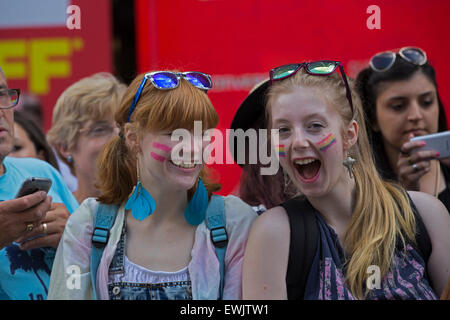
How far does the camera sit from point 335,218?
7.67 feet

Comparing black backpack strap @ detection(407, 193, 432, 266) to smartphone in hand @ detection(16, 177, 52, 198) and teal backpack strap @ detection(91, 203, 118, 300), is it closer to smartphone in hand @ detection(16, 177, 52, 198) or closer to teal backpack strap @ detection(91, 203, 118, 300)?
teal backpack strap @ detection(91, 203, 118, 300)

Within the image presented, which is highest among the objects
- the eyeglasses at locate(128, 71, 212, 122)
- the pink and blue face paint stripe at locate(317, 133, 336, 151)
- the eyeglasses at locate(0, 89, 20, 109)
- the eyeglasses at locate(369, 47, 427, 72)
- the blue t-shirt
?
the eyeglasses at locate(369, 47, 427, 72)

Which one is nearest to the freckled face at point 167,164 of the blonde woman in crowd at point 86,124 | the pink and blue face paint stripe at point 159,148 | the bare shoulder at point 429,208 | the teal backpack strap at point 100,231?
the pink and blue face paint stripe at point 159,148

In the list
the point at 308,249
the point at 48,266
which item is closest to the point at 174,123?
the point at 308,249

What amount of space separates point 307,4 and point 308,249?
246cm

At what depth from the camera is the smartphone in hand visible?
7.83 ft

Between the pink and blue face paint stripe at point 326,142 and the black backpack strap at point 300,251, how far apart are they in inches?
11.2

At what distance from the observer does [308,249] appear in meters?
2.20

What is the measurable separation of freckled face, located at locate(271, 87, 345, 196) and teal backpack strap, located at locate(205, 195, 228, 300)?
0.33 metres

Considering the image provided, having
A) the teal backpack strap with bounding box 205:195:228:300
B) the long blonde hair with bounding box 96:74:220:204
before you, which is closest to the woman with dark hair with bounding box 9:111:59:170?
the long blonde hair with bounding box 96:74:220:204

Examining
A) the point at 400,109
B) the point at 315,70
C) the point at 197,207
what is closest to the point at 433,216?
the point at 315,70

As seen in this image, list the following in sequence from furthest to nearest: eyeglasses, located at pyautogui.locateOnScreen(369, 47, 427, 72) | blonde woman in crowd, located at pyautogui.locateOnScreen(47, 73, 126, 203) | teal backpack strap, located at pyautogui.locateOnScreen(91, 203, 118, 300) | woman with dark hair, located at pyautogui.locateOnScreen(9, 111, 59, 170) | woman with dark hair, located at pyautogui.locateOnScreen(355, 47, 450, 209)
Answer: woman with dark hair, located at pyautogui.locateOnScreen(9, 111, 59, 170), blonde woman in crowd, located at pyautogui.locateOnScreen(47, 73, 126, 203), eyeglasses, located at pyautogui.locateOnScreen(369, 47, 427, 72), woman with dark hair, located at pyautogui.locateOnScreen(355, 47, 450, 209), teal backpack strap, located at pyautogui.locateOnScreen(91, 203, 118, 300)

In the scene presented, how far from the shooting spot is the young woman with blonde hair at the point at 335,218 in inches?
84.8

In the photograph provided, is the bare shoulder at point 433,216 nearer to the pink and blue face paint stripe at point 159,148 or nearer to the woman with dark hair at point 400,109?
the woman with dark hair at point 400,109
